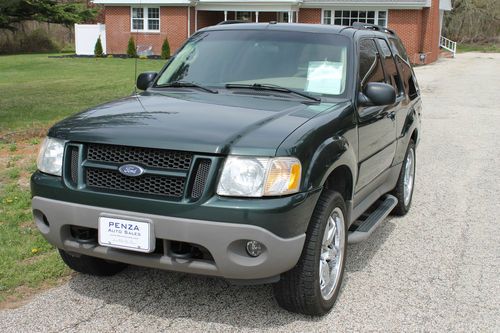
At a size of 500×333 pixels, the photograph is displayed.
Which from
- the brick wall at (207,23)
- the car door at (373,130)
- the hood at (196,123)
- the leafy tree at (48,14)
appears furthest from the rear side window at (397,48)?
the leafy tree at (48,14)

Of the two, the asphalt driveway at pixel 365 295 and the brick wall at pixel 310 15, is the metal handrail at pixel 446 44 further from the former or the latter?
the asphalt driveway at pixel 365 295

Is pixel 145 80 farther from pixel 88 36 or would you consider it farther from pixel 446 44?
pixel 446 44

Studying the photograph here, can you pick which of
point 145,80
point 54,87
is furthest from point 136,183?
point 54,87

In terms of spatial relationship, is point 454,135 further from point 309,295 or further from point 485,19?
point 485,19

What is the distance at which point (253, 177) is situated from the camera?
333 cm

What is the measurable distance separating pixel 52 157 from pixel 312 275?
179cm

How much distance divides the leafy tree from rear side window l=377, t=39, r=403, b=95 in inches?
1443

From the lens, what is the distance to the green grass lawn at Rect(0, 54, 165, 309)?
14.8 feet

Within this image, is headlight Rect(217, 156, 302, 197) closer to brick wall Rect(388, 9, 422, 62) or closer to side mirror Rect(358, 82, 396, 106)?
side mirror Rect(358, 82, 396, 106)

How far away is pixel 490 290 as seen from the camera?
14.5ft

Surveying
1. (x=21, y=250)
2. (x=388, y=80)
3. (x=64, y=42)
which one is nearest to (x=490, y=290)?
(x=388, y=80)

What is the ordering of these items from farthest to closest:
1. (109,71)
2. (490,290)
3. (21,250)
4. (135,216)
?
(109,71) < (21,250) < (490,290) < (135,216)

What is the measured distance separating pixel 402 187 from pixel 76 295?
348 cm

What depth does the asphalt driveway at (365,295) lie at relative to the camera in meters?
3.78
